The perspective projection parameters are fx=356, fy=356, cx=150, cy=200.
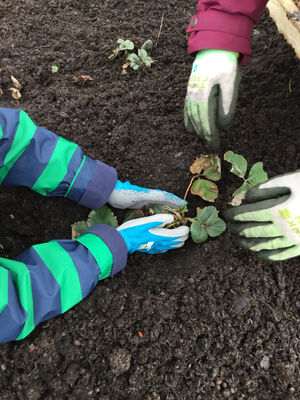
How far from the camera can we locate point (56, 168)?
160cm

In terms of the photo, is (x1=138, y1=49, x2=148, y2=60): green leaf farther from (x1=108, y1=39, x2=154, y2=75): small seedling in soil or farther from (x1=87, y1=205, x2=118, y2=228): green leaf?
(x1=87, y1=205, x2=118, y2=228): green leaf

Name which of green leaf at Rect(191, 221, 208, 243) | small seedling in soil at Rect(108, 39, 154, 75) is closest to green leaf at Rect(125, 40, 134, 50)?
small seedling in soil at Rect(108, 39, 154, 75)

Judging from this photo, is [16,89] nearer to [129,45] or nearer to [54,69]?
[54,69]

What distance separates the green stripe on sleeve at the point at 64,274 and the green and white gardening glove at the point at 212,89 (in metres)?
0.87

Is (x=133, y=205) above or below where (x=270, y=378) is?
above

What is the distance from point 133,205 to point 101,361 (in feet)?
2.41

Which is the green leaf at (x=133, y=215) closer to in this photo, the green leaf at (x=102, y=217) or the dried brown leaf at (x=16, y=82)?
the green leaf at (x=102, y=217)

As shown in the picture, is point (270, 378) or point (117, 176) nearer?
point (270, 378)

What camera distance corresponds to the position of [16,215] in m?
1.77

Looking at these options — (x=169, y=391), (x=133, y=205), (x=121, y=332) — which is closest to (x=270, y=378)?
(x=169, y=391)

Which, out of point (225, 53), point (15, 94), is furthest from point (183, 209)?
point (15, 94)

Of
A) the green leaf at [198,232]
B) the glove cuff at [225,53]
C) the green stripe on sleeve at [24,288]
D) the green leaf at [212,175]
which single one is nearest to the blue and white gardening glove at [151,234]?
the green leaf at [198,232]

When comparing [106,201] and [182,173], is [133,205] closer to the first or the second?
[106,201]

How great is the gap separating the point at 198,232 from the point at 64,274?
63 centimetres
